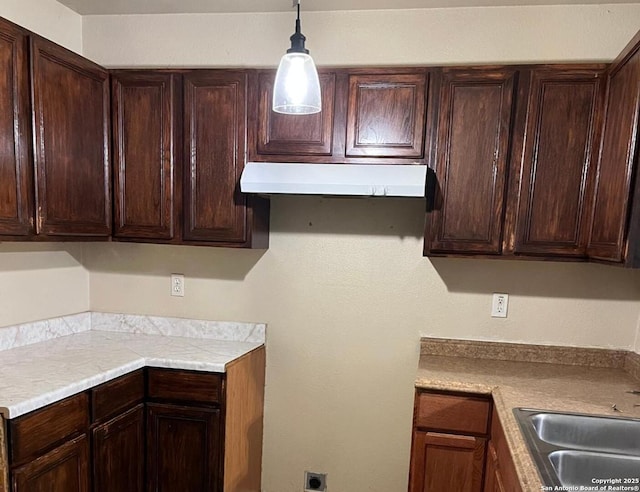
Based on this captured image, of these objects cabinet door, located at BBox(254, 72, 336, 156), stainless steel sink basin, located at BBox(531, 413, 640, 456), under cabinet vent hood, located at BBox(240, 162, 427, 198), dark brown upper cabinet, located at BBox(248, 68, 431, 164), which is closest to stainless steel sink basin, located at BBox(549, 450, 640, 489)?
stainless steel sink basin, located at BBox(531, 413, 640, 456)

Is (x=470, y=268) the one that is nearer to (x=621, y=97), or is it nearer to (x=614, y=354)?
(x=614, y=354)

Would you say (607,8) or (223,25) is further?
(223,25)

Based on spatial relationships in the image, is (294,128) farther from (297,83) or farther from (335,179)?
Result: (297,83)

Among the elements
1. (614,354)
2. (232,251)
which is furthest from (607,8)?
(232,251)

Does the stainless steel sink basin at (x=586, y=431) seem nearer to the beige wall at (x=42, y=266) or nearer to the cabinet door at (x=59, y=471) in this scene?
the cabinet door at (x=59, y=471)

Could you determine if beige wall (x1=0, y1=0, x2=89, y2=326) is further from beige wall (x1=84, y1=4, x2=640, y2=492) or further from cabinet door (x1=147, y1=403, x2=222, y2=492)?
cabinet door (x1=147, y1=403, x2=222, y2=492)

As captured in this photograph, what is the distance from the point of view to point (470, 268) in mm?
2141

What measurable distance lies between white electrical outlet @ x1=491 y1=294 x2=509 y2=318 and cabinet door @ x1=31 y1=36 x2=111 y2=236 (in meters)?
1.98

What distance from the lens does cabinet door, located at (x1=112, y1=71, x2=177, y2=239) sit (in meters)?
2.03

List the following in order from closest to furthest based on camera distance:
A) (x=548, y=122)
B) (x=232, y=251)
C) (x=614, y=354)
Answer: (x=548, y=122) → (x=614, y=354) → (x=232, y=251)

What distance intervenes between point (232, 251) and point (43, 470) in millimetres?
1249

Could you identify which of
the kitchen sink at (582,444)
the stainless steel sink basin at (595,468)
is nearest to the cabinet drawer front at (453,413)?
the kitchen sink at (582,444)

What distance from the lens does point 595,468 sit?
4.36 feet

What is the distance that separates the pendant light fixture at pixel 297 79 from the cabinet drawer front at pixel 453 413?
1.29m
